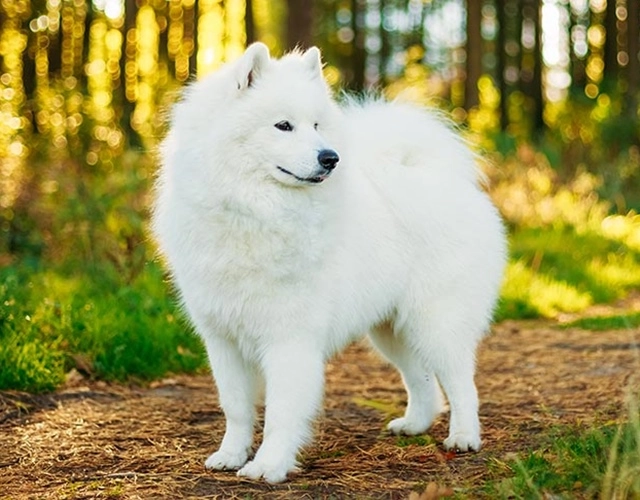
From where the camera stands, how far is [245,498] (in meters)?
3.16

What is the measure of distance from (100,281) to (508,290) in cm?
339

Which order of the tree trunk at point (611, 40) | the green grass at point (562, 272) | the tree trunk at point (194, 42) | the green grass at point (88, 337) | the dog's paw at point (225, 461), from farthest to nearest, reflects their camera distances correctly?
the tree trunk at point (611, 40) → the tree trunk at point (194, 42) → the green grass at point (562, 272) → the green grass at point (88, 337) → the dog's paw at point (225, 461)

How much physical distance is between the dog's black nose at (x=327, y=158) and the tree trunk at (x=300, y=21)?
7.63m

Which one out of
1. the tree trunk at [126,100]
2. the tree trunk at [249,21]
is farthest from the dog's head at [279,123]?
the tree trunk at [249,21]

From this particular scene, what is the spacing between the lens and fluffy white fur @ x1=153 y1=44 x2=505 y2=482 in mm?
3412

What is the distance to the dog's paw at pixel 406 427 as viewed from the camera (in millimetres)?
4215

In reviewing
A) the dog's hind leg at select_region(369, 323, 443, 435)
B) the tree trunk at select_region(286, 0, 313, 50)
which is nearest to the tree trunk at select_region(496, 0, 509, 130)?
the tree trunk at select_region(286, 0, 313, 50)

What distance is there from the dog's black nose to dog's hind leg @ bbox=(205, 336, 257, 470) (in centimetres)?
81

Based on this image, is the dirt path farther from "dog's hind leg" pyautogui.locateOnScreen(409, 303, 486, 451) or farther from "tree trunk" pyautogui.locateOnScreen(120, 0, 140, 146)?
"tree trunk" pyautogui.locateOnScreen(120, 0, 140, 146)

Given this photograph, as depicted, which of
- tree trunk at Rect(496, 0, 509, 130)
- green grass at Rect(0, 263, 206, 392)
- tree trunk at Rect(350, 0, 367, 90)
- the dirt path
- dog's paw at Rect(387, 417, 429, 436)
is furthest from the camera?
tree trunk at Rect(350, 0, 367, 90)

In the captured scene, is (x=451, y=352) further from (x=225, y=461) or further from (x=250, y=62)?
(x=250, y=62)

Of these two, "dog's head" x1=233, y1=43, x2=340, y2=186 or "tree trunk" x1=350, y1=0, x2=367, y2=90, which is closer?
"dog's head" x1=233, y1=43, x2=340, y2=186

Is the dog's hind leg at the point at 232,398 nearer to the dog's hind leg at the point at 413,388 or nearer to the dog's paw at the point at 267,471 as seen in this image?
the dog's paw at the point at 267,471

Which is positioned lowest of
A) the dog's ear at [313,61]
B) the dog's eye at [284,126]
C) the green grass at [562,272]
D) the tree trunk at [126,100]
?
the green grass at [562,272]
